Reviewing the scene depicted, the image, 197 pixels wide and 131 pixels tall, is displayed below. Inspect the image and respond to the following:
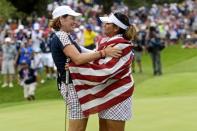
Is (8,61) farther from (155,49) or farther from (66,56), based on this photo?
(66,56)

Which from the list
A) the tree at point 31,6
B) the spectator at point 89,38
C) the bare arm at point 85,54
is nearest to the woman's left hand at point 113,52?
the bare arm at point 85,54

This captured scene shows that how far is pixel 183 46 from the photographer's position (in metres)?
28.8

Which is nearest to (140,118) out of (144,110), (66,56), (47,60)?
(144,110)

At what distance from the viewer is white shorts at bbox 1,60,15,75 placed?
19.4m

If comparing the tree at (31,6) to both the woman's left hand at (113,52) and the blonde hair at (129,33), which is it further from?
the woman's left hand at (113,52)

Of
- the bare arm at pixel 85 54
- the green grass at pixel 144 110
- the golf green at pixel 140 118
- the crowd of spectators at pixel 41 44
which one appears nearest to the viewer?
the bare arm at pixel 85 54

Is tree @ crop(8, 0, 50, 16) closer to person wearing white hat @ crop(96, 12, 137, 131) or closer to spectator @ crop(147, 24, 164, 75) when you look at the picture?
spectator @ crop(147, 24, 164, 75)

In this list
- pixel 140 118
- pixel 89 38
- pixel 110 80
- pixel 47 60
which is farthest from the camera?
pixel 89 38

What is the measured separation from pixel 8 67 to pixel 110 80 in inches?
557

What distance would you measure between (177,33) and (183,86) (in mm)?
15235

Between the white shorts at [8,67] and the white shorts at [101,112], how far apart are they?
13810mm

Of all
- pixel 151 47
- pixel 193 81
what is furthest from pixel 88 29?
pixel 193 81

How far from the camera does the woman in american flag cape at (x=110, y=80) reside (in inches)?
221

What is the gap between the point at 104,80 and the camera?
5.62 meters
